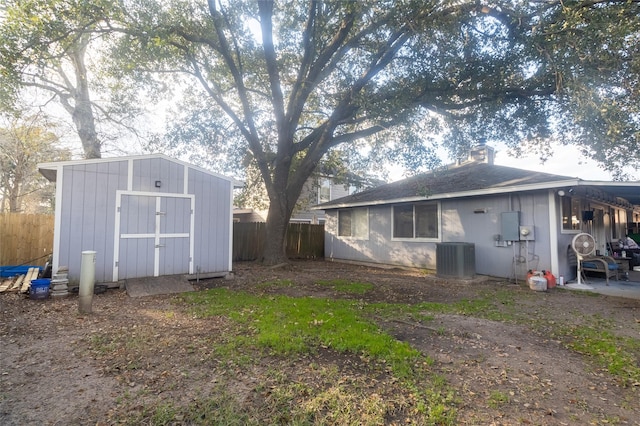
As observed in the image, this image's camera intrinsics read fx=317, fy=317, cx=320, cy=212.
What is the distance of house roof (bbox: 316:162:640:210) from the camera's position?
7.62 metres

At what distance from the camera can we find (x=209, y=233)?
8.37 m

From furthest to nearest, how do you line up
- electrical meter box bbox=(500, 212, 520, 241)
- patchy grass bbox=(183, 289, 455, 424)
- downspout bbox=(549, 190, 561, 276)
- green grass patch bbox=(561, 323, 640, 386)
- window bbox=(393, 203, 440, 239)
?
window bbox=(393, 203, 440, 239)
electrical meter box bbox=(500, 212, 520, 241)
downspout bbox=(549, 190, 561, 276)
green grass patch bbox=(561, 323, 640, 386)
patchy grass bbox=(183, 289, 455, 424)

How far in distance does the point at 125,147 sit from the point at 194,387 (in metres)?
17.7

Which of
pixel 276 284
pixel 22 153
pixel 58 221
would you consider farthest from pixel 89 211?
pixel 22 153

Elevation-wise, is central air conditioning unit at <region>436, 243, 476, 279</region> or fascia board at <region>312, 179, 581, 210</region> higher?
fascia board at <region>312, 179, 581, 210</region>

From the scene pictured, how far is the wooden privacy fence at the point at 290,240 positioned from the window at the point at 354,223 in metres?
1.90

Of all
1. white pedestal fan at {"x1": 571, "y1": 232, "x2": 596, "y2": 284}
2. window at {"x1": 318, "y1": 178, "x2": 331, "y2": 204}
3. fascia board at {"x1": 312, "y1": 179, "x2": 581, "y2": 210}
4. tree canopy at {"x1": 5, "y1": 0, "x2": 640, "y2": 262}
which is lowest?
white pedestal fan at {"x1": 571, "y1": 232, "x2": 596, "y2": 284}

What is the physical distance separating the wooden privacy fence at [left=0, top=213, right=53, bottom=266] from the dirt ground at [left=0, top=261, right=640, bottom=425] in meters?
5.04

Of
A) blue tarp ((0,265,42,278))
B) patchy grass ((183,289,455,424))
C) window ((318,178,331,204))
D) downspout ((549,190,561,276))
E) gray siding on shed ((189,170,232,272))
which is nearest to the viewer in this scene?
patchy grass ((183,289,455,424))

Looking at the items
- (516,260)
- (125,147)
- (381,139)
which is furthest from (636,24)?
(125,147)

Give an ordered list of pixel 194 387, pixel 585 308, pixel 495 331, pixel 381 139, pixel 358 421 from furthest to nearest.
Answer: pixel 381 139, pixel 585 308, pixel 495 331, pixel 194 387, pixel 358 421

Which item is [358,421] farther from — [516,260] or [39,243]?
[39,243]

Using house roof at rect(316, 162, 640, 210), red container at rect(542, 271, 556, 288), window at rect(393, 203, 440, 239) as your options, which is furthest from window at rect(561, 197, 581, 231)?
window at rect(393, 203, 440, 239)

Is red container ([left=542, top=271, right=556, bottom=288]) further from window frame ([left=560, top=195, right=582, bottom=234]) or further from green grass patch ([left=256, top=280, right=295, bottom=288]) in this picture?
green grass patch ([left=256, top=280, right=295, bottom=288])
